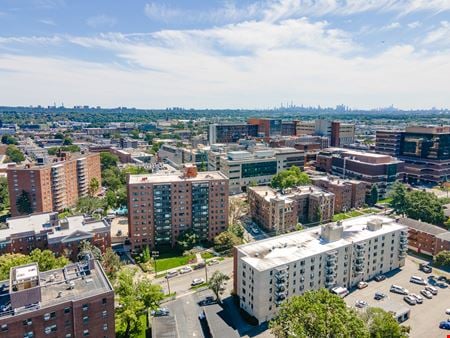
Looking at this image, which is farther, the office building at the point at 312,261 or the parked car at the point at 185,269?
the parked car at the point at 185,269

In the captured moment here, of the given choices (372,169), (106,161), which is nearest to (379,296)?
(372,169)

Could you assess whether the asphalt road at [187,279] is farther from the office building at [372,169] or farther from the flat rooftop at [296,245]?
the office building at [372,169]

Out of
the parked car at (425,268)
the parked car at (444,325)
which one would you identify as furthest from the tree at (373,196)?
the parked car at (444,325)

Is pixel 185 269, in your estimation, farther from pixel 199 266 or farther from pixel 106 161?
pixel 106 161

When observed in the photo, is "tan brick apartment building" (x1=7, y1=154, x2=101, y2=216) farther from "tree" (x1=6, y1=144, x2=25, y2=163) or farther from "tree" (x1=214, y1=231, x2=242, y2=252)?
"tree" (x1=6, y1=144, x2=25, y2=163)

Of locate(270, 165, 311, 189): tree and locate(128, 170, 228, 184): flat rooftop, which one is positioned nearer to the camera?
locate(128, 170, 228, 184): flat rooftop

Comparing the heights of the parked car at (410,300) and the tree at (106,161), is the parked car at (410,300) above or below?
below

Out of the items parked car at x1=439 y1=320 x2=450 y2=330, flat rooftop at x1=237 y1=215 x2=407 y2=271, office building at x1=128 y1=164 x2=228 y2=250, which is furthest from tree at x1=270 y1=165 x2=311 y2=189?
parked car at x1=439 y1=320 x2=450 y2=330
